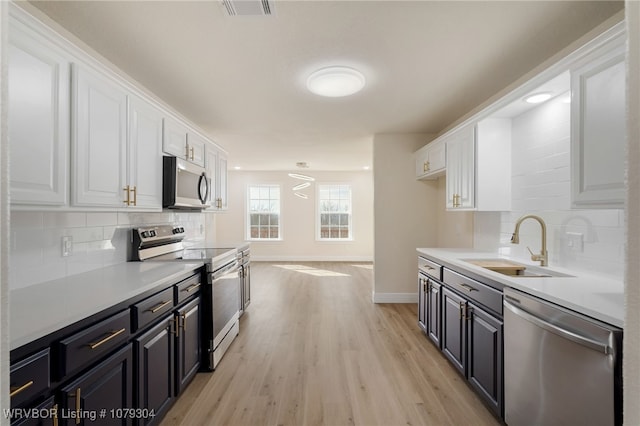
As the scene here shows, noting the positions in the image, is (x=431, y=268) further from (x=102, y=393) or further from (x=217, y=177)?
(x=217, y=177)

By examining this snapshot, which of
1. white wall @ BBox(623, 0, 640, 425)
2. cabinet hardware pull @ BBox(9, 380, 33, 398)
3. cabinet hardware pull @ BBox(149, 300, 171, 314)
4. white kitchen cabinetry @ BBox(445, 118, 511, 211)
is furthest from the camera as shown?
white kitchen cabinetry @ BBox(445, 118, 511, 211)

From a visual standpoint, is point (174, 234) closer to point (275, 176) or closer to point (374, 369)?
point (374, 369)

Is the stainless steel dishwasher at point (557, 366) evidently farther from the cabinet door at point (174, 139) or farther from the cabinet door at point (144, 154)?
the cabinet door at point (174, 139)

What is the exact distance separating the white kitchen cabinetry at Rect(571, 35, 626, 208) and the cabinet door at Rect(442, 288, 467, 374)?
118 centimetres

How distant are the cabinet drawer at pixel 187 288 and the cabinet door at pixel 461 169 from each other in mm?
2558

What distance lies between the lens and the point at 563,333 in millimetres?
1335

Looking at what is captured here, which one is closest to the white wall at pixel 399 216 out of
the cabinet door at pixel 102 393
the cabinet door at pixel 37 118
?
the cabinet door at pixel 102 393

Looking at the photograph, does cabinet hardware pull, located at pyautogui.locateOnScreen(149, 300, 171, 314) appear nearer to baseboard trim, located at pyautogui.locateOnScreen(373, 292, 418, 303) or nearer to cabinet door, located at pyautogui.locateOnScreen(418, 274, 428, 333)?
cabinet door, located at pyautogui.locateOnScreen(418, 274, 428, 333)

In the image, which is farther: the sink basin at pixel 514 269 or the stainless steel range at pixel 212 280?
the stainless steel range at pixel 212 280

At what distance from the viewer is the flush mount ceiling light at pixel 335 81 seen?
2380 millimetres

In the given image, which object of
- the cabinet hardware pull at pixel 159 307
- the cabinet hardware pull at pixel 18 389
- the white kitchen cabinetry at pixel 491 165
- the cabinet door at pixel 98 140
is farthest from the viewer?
the white kitchen cabinetry at pixel 491 165

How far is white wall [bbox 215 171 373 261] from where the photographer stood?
8.12 metres

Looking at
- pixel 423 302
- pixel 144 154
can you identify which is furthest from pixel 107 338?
pixel 423 302

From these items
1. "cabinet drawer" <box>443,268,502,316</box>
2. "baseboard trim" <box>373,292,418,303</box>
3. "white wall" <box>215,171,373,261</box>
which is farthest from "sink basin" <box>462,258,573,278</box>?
"white wall" <box>215,171,373,261</box>
